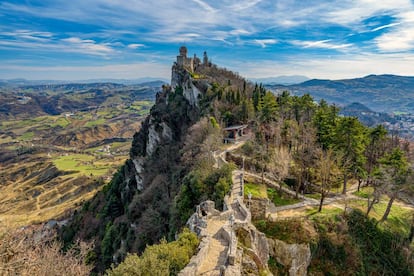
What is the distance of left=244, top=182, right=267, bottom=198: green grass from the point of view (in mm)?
31222

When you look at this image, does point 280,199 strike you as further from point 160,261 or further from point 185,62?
point 185,62

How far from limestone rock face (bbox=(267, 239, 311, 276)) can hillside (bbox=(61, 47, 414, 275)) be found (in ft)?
0.29

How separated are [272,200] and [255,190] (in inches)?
98.3

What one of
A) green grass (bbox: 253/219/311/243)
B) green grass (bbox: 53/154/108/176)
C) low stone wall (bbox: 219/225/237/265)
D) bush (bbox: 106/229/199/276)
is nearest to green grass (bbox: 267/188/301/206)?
green grass (bbox: 253/219/311/243)

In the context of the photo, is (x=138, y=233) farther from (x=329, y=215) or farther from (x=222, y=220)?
(x=329, y=215)

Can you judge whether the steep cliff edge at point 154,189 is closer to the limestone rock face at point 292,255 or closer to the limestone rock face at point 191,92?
the limestone rock face at point 191,92

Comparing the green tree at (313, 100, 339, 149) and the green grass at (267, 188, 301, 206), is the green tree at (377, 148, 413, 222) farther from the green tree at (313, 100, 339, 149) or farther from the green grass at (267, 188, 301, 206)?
the green grass at (267, 188, 301, 206)

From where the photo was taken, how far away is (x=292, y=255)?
2395 centimetres

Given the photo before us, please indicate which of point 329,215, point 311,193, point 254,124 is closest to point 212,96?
point 254,124

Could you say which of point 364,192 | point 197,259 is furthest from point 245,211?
point 364,192

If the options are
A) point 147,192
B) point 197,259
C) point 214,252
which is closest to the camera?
point 197,259

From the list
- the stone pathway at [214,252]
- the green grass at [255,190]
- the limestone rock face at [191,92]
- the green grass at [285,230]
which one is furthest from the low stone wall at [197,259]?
the limestone rock face at [191,92]

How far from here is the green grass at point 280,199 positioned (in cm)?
3266

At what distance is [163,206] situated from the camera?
140 feet
